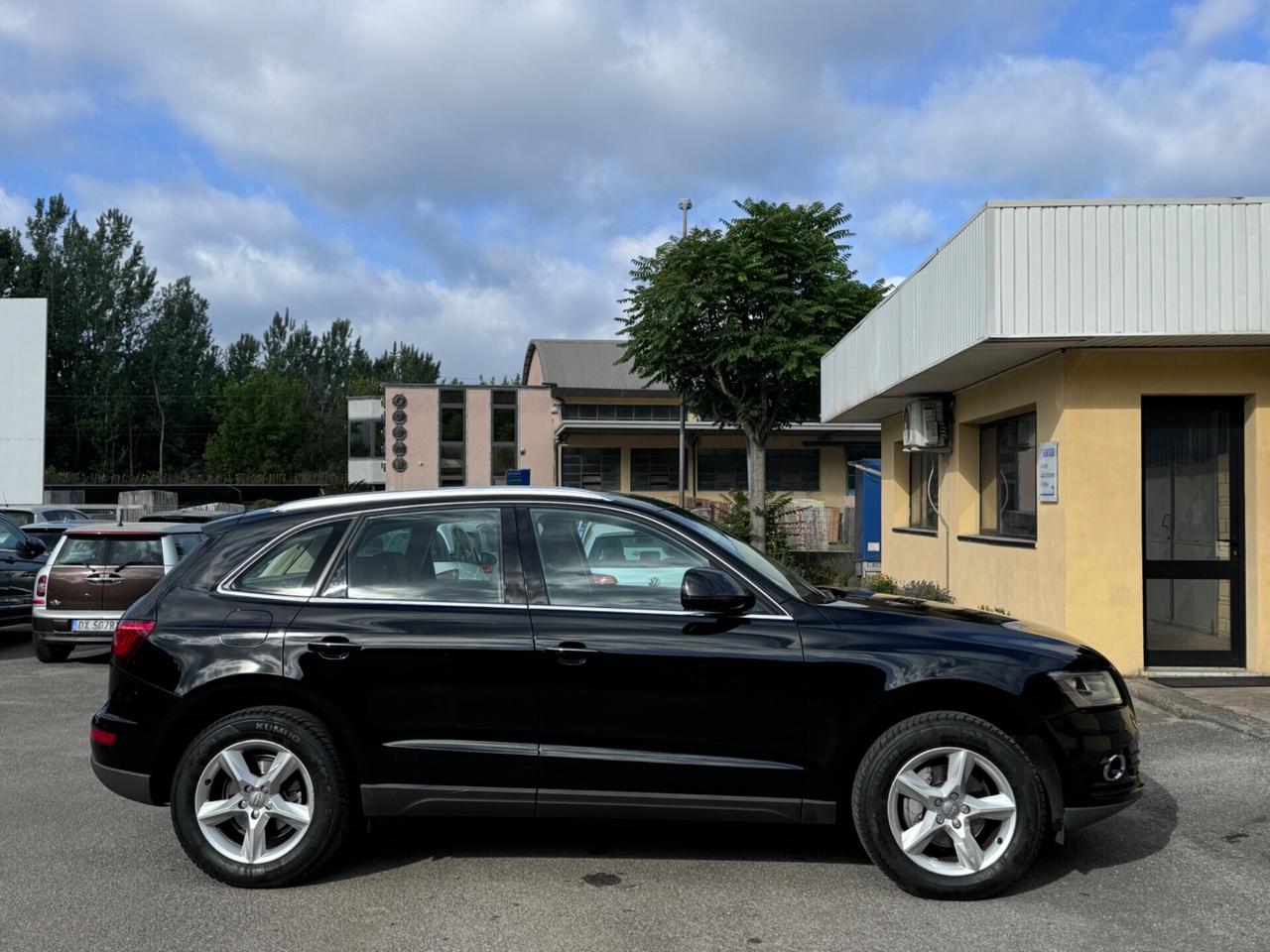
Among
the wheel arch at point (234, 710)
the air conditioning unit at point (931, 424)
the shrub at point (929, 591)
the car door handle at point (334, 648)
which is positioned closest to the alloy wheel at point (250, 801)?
the wheel arch at point (234, 710)

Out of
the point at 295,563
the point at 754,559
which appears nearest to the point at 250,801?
the point at 295,563

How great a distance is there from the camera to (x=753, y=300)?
2100cm

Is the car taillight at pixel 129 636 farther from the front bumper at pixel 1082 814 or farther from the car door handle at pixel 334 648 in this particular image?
the front bumper at pixel 1082 814

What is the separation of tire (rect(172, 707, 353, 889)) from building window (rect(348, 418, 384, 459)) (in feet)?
156

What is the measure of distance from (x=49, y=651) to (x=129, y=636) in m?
8.45

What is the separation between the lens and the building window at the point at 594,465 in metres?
40.1

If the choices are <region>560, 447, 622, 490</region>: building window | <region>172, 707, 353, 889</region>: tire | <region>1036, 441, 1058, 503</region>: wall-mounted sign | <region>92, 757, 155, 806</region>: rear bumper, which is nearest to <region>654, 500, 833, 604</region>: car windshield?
<region>172, 707, 353, 889</region>: tire

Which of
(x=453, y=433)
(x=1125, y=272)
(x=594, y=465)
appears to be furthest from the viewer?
(x=453, y=433)

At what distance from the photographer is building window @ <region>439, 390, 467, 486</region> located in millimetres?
46281

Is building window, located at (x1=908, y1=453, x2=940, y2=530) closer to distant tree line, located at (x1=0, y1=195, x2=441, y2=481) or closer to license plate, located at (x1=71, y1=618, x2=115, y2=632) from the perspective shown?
license plate, located at (x1=71, y1=618, x2=115, y2=632)

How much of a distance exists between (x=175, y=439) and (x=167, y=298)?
10.2 metres

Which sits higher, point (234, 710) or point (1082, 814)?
point (234, 710)

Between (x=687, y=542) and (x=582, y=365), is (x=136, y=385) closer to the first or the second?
(x=582, y=365)

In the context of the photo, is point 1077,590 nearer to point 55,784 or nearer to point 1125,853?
point 1125,853
